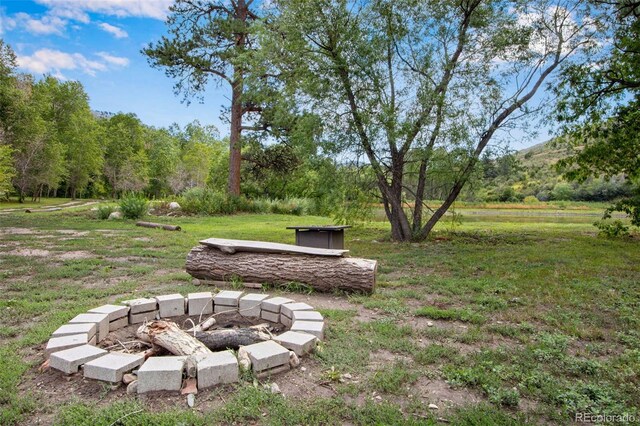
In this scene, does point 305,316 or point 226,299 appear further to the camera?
point 226,299

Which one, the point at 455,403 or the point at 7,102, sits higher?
the point at 7,102

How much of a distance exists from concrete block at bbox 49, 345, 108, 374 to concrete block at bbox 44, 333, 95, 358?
0.08m

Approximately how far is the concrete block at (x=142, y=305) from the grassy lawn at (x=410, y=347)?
59cm

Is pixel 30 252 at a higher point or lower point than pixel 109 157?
lower

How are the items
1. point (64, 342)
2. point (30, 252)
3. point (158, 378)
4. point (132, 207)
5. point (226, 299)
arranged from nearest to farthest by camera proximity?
point (158, 378) < point (64, 342) < point (226, 299) < point (30, 252) < point (132, 207)

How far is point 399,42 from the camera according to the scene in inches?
342

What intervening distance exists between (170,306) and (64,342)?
0.98 metres

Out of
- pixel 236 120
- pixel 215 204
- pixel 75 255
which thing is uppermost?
pixel 236 120

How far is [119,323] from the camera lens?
3.08 meters

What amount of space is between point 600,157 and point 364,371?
9.47m

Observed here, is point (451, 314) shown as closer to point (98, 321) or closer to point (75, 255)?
point (98, 321)

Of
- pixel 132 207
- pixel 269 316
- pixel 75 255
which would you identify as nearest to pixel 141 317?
pixel 269 316

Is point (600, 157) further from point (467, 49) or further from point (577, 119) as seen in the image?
point (467, 49)

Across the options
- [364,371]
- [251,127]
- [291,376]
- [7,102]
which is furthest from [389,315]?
[7,102]
